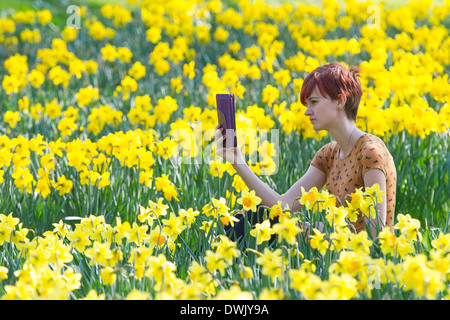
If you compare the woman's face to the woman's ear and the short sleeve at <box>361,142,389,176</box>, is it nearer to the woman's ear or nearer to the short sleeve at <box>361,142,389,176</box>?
the woman's ear

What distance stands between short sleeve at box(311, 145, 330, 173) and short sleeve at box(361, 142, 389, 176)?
0.33 m

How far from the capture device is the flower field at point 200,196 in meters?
1.98

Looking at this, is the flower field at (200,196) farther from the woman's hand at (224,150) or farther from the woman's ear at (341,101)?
the woman's ear at (341,101)

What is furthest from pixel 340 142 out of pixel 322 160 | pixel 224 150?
pixel 224 150

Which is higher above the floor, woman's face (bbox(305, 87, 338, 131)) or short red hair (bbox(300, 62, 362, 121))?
short red hair (bbox(300, 62, 362, 121))


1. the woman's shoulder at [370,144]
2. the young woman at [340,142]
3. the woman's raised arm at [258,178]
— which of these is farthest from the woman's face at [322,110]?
the woman's raised arm at [258,178]

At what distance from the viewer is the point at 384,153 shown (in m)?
2.78

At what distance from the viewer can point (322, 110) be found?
289cm

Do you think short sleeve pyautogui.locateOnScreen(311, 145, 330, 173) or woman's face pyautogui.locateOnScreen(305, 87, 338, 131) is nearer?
woman's face pyautogui.locateOnScreen(305, 87, 338, 131)

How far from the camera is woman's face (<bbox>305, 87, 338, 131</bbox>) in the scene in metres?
2.89

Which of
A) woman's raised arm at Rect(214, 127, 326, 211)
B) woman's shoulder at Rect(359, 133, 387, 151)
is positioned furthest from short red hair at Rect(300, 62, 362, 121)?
woman's raised arm at Rect(214, 127, 326, 211)

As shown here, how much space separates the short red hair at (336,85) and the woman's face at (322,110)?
0.02m

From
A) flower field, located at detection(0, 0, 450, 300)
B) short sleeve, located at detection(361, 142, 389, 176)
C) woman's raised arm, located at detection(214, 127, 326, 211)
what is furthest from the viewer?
woman's raised arm, located at detection(214, 127, 326, 211)

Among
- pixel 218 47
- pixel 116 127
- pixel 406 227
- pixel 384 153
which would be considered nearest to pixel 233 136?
pixel 384 153
